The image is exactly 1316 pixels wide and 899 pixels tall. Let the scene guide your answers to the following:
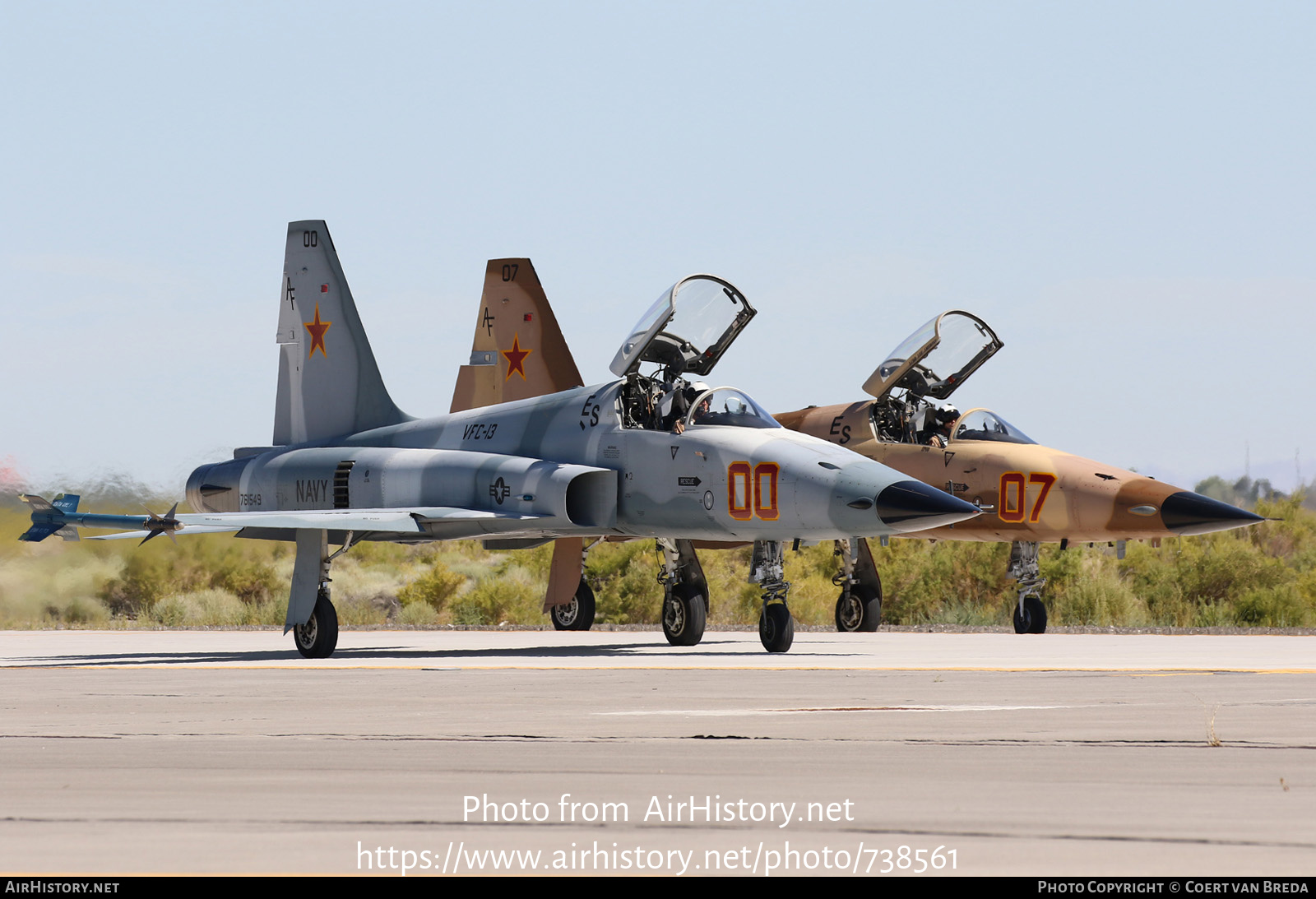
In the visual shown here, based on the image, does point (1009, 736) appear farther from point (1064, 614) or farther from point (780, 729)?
point (1064, 614)

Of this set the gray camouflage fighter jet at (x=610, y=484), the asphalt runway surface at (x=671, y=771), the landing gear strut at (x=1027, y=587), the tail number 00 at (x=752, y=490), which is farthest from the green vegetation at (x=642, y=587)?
the asphalt runway surface at (x=671, y=771)

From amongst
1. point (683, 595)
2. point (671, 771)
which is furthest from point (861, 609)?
point (671, 771)

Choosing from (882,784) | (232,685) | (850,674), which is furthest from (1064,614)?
(882,784)

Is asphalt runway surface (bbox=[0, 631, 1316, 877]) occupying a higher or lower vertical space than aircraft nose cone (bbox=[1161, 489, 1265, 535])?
lower

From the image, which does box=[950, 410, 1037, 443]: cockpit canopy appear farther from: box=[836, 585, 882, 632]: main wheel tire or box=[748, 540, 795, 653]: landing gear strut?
box=[748, 540, 795, 653]: landing gear strut

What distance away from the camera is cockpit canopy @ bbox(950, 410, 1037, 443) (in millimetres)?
23781

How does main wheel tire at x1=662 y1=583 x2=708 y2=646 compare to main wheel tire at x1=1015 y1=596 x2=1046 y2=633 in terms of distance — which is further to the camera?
main wheel tire at x1=1015 y1=596 x2=1046 y2=633

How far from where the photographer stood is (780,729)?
934 cm

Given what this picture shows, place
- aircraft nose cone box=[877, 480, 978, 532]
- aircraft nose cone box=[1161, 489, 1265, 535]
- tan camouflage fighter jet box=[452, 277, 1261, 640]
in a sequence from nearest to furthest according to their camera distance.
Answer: aircraft nose cone box=[877, 480, 978, 532] < aircraft nose cone box=[1161, 489, 1265, 535] < tan camouflage fighter jet box=[452, 277, 1261, 640]

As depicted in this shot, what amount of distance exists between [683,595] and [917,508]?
3526 millimetres

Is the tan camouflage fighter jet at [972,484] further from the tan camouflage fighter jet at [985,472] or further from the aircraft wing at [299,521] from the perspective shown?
the aircraft wing at [299,521]

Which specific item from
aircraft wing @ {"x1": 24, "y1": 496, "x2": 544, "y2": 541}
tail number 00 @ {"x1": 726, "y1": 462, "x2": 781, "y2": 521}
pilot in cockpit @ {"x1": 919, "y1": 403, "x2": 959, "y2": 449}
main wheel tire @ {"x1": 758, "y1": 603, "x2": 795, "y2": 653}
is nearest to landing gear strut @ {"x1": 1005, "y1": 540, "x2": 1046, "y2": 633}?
pilot in cockpit @ {"x1": 919, "y1": 403, "x2": 959, "y2": 449}

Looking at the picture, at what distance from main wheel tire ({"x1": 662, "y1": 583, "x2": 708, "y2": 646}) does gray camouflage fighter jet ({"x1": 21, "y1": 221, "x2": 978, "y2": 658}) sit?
0.02 m
